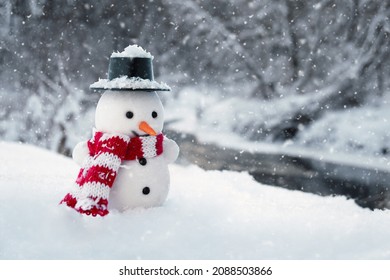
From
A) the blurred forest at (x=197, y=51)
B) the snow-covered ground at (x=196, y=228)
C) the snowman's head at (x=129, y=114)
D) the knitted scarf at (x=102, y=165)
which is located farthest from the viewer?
the blurred forest at (x=197, y=51)

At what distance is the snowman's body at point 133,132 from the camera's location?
5.66 ft

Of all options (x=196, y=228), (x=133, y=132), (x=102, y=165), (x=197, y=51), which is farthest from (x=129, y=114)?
(x=197, y=51)

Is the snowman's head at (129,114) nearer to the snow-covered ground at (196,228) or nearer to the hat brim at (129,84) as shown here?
the hat brim at (129,84)

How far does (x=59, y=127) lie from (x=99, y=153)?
1.36 metres

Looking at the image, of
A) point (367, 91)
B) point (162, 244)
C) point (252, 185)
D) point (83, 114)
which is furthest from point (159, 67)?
point (162, 244)

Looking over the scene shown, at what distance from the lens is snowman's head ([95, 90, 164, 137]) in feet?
5.69

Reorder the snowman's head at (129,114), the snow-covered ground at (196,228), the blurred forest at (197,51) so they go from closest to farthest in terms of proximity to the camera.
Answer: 1. the snow-covered ground at (196,228)
2. the snowman's head at (129,114)
3. the blurred forest at (197,51)

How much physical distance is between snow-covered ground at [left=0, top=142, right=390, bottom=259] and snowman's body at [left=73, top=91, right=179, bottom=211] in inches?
2.3

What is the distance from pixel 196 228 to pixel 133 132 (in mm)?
393

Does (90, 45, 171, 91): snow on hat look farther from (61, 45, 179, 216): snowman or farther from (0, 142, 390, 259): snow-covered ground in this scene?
(0, 142, 390, 259): snow-covered ground

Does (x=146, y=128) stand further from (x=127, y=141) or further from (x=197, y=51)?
(x=197, y=51)

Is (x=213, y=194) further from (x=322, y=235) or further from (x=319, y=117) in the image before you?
(x=319, y=117)

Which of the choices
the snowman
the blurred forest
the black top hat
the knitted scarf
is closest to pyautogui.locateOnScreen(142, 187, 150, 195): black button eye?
the snowman

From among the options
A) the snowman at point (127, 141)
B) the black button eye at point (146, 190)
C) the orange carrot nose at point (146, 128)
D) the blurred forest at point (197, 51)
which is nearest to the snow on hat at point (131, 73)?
the snowman at point (127, 141)
